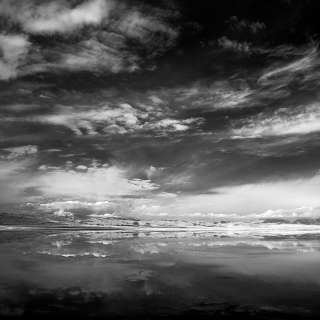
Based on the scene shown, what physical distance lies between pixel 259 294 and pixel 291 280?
3.16 m

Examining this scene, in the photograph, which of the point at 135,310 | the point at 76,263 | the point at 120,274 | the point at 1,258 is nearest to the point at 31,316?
the point at 135,310

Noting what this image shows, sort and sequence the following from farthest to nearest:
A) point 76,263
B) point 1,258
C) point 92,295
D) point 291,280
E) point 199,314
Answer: point 1,258, point 76,263, point 291,280, point 92,295, point 199,314

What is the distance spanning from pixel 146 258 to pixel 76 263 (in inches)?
173

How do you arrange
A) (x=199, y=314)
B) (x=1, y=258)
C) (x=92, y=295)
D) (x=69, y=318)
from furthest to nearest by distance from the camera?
(x=1, y=258), (x=92, y=295), (x=199, y=314), (x=69, y=318)

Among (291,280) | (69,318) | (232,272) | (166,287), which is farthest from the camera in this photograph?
(232,272)

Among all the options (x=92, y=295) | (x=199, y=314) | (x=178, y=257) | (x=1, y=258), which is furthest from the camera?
(x=178, y=257)

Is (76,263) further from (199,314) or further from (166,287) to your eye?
(199,314)

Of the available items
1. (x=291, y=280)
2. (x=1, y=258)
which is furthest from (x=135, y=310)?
(x=1, y=258)

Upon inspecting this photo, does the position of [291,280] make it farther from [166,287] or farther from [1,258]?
[1,258]

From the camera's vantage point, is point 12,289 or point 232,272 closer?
point 12,289

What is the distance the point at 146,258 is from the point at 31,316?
12.0 meters

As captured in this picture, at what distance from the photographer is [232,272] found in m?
14.9

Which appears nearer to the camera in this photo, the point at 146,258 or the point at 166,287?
the point at 166,287

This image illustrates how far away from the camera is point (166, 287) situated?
1126 centimetres
